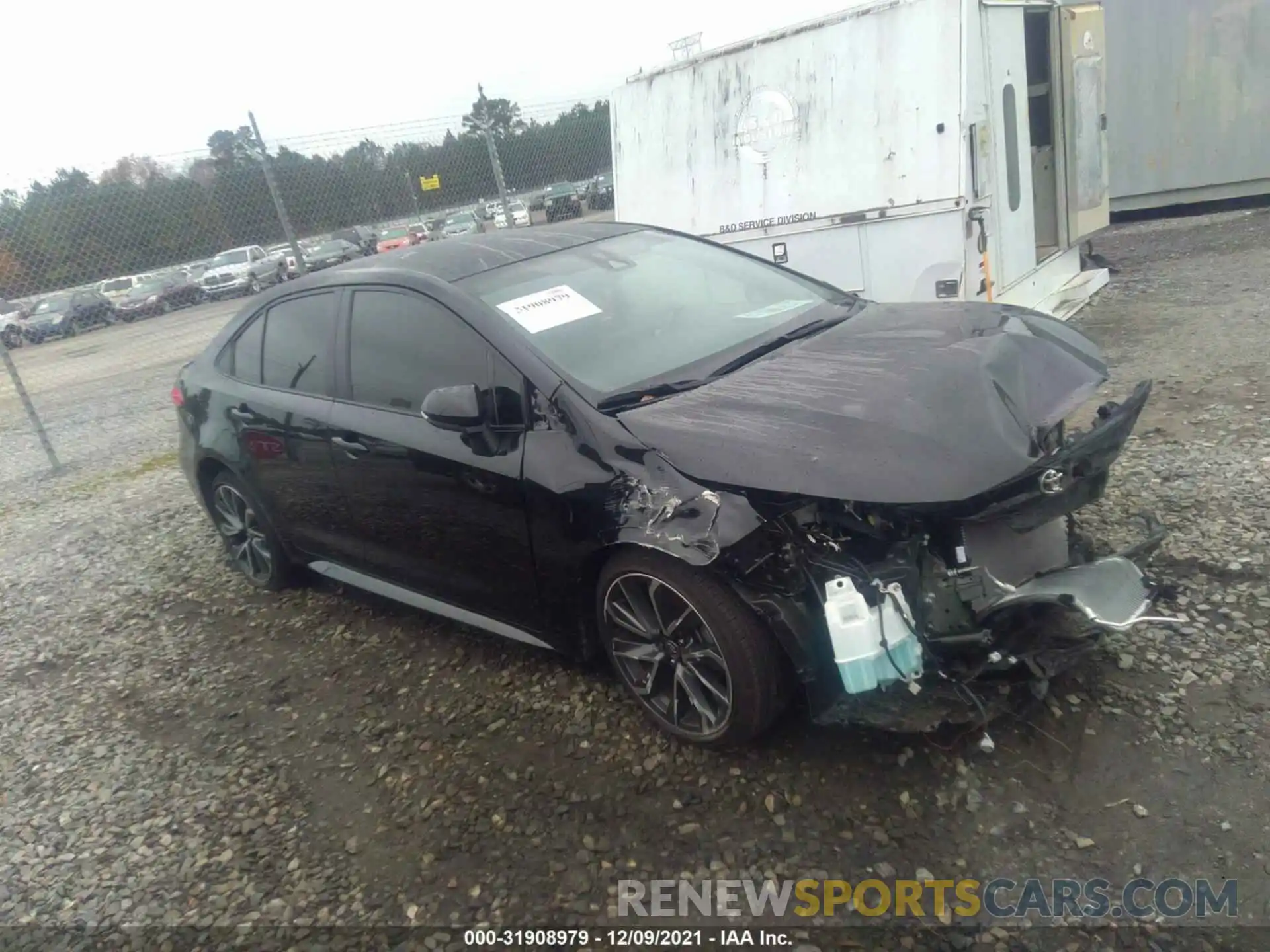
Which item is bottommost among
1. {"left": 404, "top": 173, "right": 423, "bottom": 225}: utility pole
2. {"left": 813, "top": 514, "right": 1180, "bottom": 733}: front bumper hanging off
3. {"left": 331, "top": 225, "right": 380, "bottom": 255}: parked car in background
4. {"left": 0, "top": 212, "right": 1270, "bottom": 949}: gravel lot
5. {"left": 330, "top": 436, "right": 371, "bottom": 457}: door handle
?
{"left": 0, "top": 212, "right": 1270, "bottom": 949}: gravel lot

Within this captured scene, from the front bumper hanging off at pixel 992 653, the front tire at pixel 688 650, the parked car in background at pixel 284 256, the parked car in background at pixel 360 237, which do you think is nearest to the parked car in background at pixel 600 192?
the parked car in background at pixel 360 237

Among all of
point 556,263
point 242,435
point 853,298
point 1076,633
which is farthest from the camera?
point 242,435

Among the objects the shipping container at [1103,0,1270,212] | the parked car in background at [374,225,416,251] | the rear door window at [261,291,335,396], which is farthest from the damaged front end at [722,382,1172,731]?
the parked car in background at [374,225,416,251]

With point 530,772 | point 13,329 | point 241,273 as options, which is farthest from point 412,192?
point 13,329

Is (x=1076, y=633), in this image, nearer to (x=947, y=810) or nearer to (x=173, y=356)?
(x=947, y=810)

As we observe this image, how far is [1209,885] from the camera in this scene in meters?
2.25

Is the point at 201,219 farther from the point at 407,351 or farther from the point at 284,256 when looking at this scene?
the point at 407,351

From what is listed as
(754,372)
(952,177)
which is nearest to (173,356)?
(952,177)

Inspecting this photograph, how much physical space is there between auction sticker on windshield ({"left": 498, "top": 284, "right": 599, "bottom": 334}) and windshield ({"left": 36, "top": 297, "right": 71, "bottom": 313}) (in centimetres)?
→ 1402

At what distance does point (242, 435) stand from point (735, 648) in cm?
289

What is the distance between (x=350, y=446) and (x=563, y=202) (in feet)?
33.0

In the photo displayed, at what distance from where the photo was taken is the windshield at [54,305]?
48.9 ft

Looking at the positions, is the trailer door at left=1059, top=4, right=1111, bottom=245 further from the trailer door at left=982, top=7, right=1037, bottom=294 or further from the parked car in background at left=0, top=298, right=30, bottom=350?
the parked car in background at left=0, top=298, right=30, bottom=350

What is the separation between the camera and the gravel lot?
2.53 m
